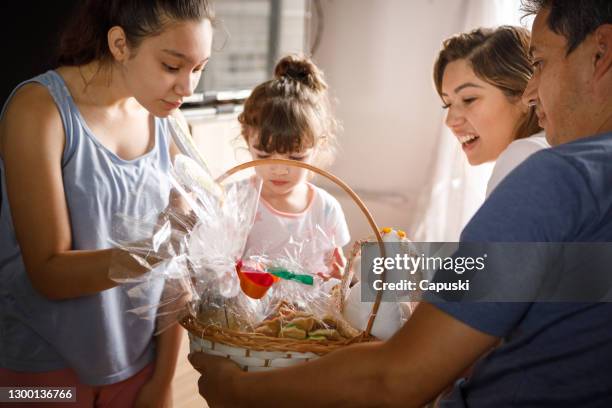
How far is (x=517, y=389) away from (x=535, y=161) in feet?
0.88

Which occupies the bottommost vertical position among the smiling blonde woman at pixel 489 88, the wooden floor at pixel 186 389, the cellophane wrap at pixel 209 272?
the wooden floor at pixel 186 389

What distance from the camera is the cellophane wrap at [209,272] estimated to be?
0.93 metres

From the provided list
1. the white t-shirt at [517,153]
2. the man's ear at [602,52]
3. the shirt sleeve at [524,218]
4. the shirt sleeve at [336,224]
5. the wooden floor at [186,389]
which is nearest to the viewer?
the shirt sleeve at [524,218]

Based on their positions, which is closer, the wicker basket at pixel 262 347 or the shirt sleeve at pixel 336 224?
the wicker basket at pixel 262 347

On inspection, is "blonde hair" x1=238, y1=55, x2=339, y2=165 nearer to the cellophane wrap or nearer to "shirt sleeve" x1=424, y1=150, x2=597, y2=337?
the cellophane wrap

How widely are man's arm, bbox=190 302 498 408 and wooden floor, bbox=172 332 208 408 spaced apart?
0.74m

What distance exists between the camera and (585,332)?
0.71m

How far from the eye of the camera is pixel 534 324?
0.72 m

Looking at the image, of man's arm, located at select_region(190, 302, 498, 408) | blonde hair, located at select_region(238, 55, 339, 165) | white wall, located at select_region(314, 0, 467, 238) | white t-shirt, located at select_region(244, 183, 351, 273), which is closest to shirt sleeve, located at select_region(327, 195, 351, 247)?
white t-shirt, located at select_region(244, 183, 351, 273)

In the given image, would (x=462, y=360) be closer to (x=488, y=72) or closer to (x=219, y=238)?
(x=219, y=238)

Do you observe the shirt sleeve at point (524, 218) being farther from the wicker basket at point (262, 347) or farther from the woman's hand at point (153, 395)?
the woman's hand at point (153, 395)

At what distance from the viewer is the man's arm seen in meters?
0.69

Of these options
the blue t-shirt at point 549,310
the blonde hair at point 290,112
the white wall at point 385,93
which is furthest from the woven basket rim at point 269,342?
the white wall at point 385,93

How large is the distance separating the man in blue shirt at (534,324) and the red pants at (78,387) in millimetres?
420
